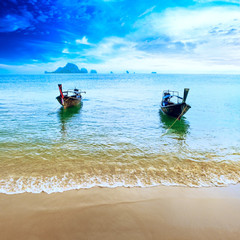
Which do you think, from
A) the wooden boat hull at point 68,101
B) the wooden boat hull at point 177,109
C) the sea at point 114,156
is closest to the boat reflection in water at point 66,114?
the wooden boat hull at point 68,101

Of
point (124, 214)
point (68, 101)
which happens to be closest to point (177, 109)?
point (124, 214)

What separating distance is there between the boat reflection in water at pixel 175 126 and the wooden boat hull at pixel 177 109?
0.58m

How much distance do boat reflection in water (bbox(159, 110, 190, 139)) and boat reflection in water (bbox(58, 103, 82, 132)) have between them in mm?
9397

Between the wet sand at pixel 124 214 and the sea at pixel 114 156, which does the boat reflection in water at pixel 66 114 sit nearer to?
the sea at pixel 114 156

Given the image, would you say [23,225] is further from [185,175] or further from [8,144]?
[8,144]

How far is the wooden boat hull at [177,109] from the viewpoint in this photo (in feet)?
53.7

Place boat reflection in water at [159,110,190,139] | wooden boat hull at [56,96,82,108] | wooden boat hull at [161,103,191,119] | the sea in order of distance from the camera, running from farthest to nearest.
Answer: wooden boat hull at [56,96,82,108] → wooden boat hull at [161,103,191,119] → boat reflection in water at [159,110,190,139] → the sea

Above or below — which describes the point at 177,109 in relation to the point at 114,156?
above

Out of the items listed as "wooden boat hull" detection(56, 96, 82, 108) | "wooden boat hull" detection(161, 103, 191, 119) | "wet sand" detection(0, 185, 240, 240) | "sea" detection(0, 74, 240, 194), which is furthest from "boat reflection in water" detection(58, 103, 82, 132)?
"wooden boat hull" detection(161, 103, 191, 119)

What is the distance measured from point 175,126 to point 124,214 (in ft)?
41.0

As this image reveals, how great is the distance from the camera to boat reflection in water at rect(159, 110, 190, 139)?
45.5 ft

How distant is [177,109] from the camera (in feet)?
56.9

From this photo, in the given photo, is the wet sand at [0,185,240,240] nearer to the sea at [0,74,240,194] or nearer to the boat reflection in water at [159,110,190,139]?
the sea at [0,74,240,194]

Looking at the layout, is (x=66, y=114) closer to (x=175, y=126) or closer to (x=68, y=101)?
(x=68, y=101)
